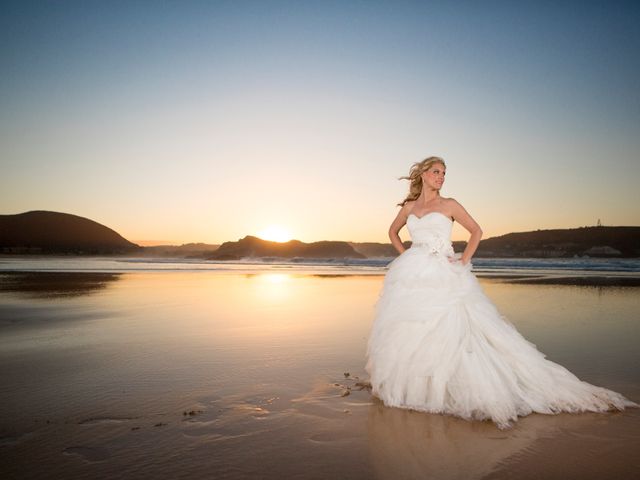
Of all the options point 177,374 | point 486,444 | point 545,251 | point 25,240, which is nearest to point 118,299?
point 177,374

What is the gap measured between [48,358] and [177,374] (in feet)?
7.17

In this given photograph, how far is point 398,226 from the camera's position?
519cm

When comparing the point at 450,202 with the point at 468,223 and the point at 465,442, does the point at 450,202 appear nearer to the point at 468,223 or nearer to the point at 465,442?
the point at 468,223

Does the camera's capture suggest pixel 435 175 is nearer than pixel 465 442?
No

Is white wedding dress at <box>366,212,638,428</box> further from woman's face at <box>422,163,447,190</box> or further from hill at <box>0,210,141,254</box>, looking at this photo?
hill at <box>0,210,141,254</box>

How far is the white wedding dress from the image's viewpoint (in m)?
3.80

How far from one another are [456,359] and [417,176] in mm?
2239

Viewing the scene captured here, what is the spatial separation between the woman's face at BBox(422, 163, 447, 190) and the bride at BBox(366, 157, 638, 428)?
214 mm

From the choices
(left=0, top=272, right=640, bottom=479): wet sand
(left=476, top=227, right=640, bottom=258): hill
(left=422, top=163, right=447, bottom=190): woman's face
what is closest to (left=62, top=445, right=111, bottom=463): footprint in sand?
(left=0, top=272, right=640, bottom=479): wet sand

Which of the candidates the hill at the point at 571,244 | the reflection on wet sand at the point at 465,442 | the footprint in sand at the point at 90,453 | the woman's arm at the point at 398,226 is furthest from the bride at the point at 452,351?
the hill at the point at 571,244

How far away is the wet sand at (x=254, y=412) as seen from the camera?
2.83 metres

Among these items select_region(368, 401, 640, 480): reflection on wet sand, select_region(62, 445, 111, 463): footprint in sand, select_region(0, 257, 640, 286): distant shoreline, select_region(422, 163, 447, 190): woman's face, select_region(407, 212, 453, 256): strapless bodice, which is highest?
select_region(422, 163, 447, 190): woman's face

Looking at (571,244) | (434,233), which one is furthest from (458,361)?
(571,244)

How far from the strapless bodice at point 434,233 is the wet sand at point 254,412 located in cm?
176
